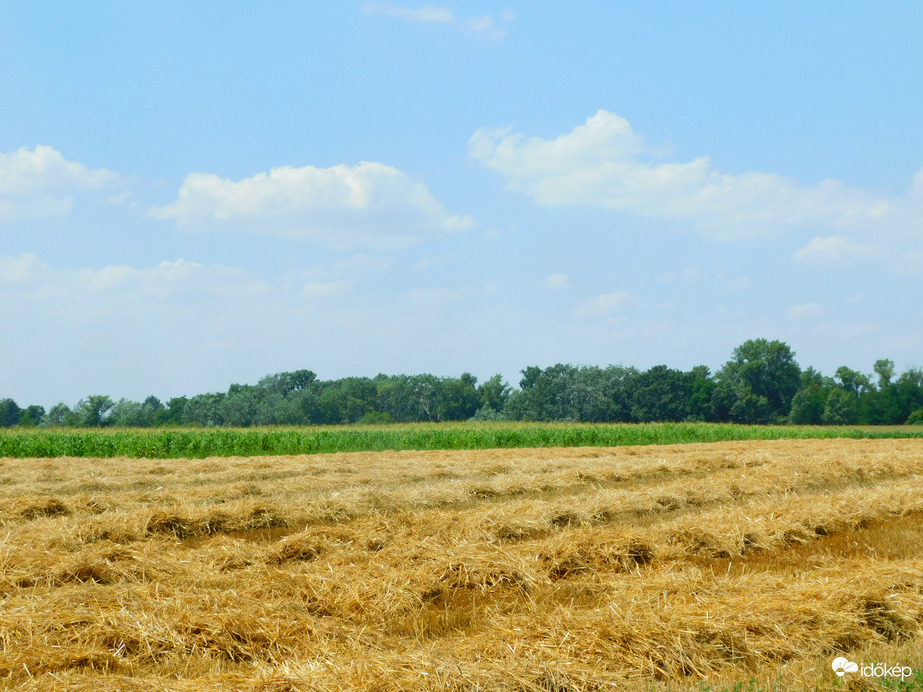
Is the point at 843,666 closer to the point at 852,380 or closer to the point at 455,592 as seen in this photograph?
the point at 455,592

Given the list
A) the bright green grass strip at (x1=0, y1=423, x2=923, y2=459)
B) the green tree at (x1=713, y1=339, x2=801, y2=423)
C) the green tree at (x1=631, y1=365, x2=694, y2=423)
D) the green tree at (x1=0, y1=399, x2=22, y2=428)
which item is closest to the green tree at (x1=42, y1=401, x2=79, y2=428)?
the green tree at (x1=0, y1=399, x2=22, y2=428)

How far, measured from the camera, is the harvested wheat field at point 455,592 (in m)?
4.27

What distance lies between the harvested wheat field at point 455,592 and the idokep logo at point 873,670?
0.07m

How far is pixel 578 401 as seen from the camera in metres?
72.9

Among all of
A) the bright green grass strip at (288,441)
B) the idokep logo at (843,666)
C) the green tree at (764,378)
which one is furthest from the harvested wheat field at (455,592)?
the green tree at (764,378)

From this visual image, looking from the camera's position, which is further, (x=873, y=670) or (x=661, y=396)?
(x=661, y=396)

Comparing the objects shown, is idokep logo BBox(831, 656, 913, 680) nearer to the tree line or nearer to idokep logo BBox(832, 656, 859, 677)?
idokep logo BBox(832, 656, 859, 677)

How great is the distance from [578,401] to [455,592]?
223ft

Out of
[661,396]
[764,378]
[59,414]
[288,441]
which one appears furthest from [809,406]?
[59,414]

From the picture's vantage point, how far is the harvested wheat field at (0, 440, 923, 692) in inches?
168

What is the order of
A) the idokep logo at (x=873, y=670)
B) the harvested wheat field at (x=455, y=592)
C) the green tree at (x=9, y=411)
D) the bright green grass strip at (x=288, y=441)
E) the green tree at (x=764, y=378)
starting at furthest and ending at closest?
the green tree at (x=9, y=411) → the green tree at (x=764, y=378) → the bright green grass strip at (x=288, y=441) → the harvested wheat field at (x=455, y=592) → the idokep logo at (x=873, y=670)

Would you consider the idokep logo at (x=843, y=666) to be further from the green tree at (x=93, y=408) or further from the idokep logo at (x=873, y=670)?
the green tree at (x=93, y=408)

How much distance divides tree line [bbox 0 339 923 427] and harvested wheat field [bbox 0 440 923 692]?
186 feet

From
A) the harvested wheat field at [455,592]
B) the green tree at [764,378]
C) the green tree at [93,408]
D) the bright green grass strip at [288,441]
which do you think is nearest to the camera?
the harvested wheat field at [455,592]
